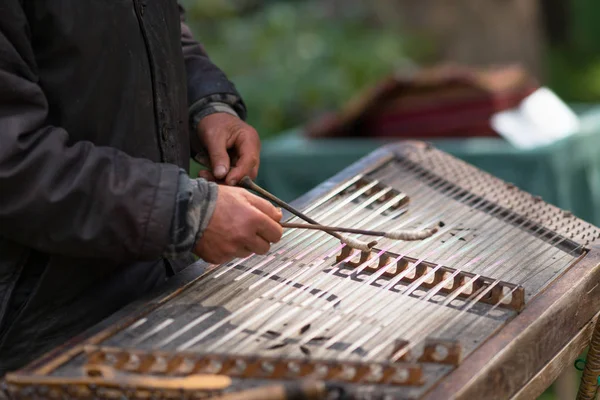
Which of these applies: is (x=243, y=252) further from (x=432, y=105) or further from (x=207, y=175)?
(x=432, y=105)

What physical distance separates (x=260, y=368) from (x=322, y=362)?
0.11 metres

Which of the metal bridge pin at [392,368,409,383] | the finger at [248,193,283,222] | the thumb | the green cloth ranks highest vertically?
the finger at [248,193,283,222]

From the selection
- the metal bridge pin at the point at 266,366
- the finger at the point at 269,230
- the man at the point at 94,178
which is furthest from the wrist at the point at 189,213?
the metal bridge pin at the point at 266,366

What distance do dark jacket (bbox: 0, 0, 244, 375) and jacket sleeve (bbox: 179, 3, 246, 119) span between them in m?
0.21

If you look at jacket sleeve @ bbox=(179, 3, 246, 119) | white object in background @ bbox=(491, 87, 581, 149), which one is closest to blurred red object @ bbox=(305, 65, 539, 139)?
white object in background @ bbox=(491, 87, 581, 149)

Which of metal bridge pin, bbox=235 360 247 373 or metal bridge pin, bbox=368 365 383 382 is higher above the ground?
metal bridge pin, bbox=235 360 247 373

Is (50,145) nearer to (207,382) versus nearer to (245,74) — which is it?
(207,382)

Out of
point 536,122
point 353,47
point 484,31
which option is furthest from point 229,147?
point 353,47

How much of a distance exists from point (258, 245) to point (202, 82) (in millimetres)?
800

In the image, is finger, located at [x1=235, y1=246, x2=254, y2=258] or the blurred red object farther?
the blurred red object

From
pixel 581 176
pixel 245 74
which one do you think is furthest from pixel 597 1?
pixel 581 176

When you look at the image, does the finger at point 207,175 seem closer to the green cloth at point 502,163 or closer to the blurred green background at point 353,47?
the green cloth at point 502,163

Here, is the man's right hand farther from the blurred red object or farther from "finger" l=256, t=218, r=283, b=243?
the blurred red object

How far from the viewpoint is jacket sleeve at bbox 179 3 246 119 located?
2559mm
